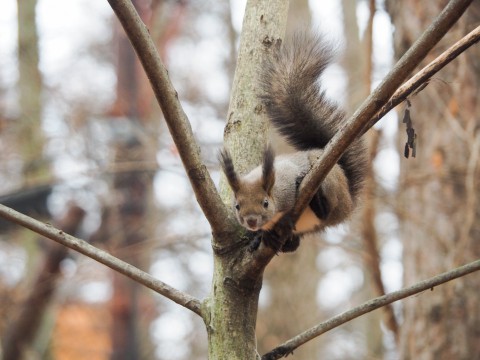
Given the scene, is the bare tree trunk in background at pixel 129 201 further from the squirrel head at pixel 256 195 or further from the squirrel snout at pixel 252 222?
the squirrel snout at pixel 252 222

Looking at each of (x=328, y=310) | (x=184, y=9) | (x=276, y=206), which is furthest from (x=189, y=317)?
(x=276, y=206)

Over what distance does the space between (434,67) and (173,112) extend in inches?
25.8

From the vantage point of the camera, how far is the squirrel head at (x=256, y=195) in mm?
2447

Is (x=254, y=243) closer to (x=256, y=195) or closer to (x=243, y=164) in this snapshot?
(x=243, y=164)

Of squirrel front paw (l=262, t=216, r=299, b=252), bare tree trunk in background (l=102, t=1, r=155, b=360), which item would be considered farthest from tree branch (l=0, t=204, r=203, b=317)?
bare tree trunk in background (l=102, t=1, r=155, b=360)

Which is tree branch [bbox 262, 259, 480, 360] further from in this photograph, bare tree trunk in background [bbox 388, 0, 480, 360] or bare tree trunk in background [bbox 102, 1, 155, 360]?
bare tree trunk in background [bbox 102, 1, 155, 360]

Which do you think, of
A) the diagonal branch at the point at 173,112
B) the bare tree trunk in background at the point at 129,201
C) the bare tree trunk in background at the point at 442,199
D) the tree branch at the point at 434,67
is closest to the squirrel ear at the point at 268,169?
the diagonal branch at the point at 173,112

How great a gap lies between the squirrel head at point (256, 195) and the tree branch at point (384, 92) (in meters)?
0.60

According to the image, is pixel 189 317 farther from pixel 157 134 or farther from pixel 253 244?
pixel 253 244

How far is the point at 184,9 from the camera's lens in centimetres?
1074

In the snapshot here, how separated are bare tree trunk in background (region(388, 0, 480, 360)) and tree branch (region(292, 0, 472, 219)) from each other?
2261mm

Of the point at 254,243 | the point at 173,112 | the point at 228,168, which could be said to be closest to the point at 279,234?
the point at 254,243

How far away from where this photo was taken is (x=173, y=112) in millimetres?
1775

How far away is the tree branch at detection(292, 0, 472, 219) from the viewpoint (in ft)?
4.73
